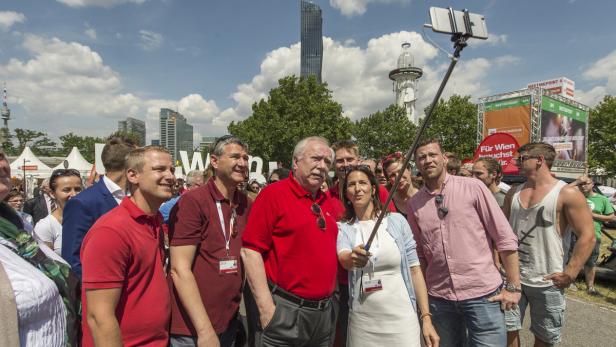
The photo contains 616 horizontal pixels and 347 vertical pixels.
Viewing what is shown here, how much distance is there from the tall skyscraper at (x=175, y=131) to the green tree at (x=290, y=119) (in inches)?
4268

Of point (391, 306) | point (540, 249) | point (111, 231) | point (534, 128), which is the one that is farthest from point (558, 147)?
point (111, 231)

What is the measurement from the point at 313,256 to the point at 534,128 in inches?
1040

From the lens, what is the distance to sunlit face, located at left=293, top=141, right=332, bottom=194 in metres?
2.56

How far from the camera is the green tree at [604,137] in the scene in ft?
108

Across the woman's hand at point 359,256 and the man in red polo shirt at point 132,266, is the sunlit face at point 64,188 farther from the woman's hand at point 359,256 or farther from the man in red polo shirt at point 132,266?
the woman's hand at point 359,256

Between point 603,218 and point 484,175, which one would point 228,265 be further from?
point 603,218

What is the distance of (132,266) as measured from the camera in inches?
72.5

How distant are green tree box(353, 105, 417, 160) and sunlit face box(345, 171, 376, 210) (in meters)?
40.3

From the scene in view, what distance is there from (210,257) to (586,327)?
5421 mm

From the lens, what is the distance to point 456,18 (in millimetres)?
1377

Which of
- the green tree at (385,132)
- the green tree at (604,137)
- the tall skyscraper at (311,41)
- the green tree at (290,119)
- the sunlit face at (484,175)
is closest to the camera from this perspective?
the sunlit face at (484,175)

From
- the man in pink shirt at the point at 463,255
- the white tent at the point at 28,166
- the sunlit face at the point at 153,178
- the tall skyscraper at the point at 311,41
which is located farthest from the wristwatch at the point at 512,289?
the tall skyscraper at the point at 311,41

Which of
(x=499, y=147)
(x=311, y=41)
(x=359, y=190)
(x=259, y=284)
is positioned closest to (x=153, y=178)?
(x=259, y=284)

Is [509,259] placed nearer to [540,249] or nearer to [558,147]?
[540,249]
